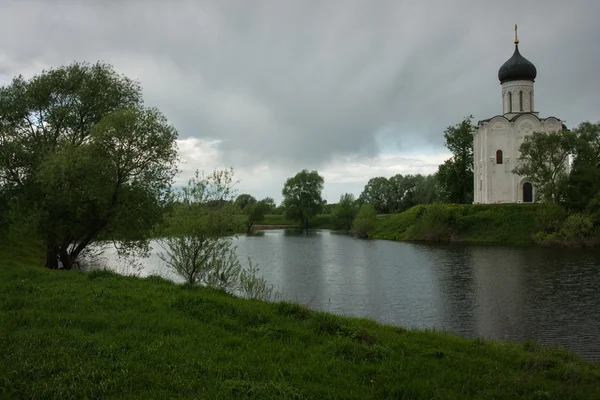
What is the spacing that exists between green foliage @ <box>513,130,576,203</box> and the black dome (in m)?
13.9

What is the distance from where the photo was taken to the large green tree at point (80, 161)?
17.0m

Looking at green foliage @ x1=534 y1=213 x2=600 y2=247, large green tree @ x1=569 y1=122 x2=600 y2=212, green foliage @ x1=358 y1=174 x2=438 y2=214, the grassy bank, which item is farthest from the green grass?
green foliage @ x1=358 y1=174 x2=438 y2=214

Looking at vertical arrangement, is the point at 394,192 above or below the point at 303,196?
above

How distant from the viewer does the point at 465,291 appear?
20078 mm

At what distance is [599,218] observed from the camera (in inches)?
1665

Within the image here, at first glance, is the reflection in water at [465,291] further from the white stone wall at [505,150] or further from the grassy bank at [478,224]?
the white stone wall at [505,150]

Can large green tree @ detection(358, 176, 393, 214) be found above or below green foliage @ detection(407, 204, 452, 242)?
above

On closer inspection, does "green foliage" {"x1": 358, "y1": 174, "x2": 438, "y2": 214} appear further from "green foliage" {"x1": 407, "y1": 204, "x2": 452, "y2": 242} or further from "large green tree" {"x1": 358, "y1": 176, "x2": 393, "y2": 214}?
"green foliage" {"x1": 407, "y1": 204, "x2": 452, "y2": 242}

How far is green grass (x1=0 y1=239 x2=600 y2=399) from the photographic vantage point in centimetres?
566

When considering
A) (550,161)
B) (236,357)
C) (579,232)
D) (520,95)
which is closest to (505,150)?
(520,95)

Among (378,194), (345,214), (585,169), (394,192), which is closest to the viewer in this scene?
(585,169)

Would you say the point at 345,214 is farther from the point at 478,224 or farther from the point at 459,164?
the point at 478,224

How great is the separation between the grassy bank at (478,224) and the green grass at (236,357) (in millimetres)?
43592

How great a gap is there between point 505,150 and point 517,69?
1015 cm
